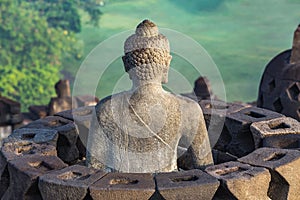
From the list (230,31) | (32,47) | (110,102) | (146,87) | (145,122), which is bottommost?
(32,47)

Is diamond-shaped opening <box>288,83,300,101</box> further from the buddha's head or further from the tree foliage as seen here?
the tree foliage

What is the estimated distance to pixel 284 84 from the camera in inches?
245

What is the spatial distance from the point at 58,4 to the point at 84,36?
317 centimetres

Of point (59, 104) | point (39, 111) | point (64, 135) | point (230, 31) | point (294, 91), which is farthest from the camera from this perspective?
point (230, 31)

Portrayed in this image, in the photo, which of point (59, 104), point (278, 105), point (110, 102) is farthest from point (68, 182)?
point (59, 104)

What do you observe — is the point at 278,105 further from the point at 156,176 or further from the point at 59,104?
the point at 59,104

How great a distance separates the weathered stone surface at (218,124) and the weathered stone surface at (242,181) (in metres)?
1.33

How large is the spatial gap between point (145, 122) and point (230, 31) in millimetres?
25321

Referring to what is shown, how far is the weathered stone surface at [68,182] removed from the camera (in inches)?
116

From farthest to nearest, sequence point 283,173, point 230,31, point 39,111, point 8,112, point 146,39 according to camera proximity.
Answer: point 230,31 < point 39,111 < point 8,112 < point 146,39 < point 283,173

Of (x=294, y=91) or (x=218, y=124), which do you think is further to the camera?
(x=294, y=91)

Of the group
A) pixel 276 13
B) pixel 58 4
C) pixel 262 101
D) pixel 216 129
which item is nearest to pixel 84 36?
pixel 58 4

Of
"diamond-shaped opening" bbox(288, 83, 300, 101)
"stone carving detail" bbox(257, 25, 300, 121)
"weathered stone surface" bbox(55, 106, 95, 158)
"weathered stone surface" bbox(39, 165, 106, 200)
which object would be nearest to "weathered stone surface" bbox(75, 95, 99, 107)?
"stone carving detail" bbox(257, 25, 300, 121)

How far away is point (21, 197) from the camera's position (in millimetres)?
3244
